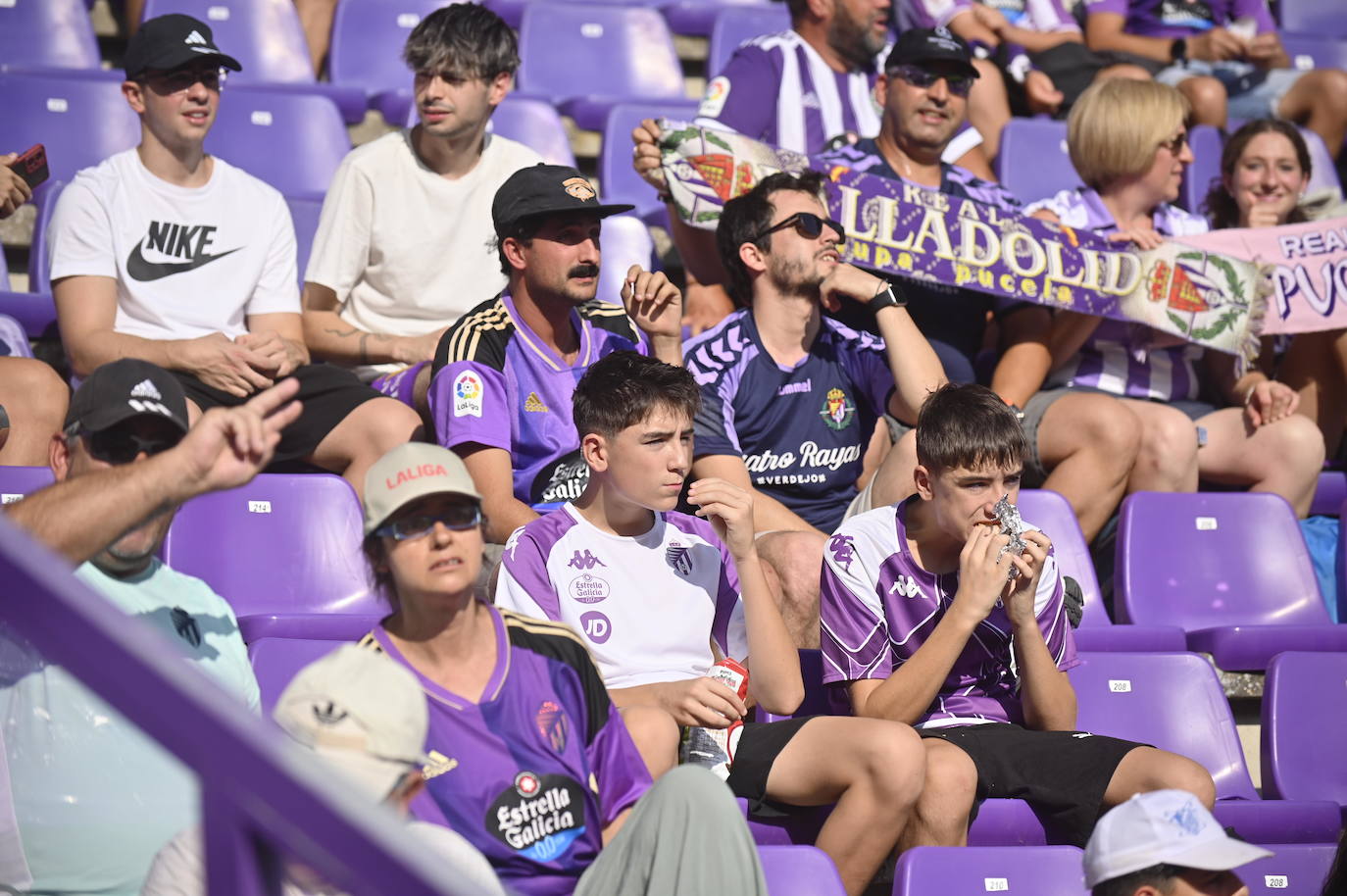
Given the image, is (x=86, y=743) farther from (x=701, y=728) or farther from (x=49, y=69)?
(x=49, y=69)

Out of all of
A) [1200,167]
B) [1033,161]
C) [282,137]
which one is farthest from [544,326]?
[1200,167]

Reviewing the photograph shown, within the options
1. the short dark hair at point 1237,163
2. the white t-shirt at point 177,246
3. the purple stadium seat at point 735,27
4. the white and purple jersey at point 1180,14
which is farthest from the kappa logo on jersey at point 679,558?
the white and purple jersey at point 1180,14

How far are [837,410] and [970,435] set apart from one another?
3.31 ft

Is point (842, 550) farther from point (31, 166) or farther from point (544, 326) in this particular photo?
point (31, 166)

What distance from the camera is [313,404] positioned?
4.03 metres

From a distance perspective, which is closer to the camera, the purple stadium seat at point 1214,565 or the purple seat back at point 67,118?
the purple stadium seat at point 1214,565

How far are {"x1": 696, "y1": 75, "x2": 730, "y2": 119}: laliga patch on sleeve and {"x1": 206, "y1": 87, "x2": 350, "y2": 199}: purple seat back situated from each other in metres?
1.27

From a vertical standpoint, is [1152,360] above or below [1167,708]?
above

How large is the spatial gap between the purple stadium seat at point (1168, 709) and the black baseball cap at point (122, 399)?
2235 millimetres

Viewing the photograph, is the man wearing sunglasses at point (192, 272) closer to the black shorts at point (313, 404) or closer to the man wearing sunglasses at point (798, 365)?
the black shorts at point (313, 404)

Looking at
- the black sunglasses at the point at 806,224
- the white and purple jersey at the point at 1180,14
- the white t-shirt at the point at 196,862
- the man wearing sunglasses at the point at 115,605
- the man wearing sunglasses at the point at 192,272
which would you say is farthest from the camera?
the white and purple jersey at the point at 1180,14

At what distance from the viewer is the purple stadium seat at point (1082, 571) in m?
4.04

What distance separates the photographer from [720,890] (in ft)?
7.37

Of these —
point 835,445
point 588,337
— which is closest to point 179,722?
point 588,337
